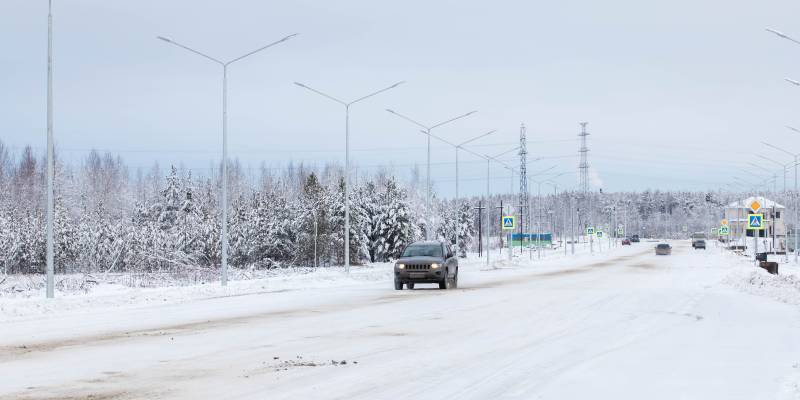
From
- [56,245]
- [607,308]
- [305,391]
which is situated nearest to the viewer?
[305,391]

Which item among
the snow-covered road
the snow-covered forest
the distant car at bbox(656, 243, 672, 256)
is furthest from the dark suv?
the distant car at bbox(656, 243, 672, 256)

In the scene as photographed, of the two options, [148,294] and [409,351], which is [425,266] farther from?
[409,351]

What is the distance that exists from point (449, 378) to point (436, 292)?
2213cm

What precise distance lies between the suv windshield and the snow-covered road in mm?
8155

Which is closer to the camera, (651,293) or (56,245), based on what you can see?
(651,293)

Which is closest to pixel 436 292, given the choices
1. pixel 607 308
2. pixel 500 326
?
pixel 607 308

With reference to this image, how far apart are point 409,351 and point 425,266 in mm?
20289

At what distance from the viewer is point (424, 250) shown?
120 feet

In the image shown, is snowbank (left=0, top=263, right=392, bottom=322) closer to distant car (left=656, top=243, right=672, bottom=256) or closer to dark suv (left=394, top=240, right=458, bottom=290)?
dark suv (left=394, top=240, right=458, bottom=290)

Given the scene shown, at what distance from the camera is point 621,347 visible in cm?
1606

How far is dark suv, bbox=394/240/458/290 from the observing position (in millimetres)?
35688

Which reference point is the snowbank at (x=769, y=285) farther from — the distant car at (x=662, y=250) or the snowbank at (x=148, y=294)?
the distant car at (x=662, y=250)

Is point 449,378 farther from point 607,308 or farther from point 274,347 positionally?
point 607,308

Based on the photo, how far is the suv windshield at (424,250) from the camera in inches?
1432
